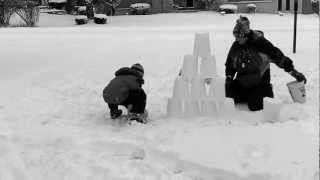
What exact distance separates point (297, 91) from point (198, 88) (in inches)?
50.6

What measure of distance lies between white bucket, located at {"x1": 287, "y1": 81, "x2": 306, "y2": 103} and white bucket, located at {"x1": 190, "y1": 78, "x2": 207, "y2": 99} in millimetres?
1100

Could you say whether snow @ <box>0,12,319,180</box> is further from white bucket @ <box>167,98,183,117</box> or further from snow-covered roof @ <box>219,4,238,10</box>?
snow-covered roof @ <box>219,4,238,10</box>

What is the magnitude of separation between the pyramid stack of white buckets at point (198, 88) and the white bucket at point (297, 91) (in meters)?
0.96

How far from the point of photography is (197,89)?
661cm

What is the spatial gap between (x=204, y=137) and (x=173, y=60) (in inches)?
198

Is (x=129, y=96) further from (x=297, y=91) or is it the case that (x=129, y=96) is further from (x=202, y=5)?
(x=202, y=5)

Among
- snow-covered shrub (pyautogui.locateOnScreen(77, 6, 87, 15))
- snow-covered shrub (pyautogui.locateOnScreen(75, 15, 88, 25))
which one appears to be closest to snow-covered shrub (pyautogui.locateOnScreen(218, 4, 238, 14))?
snow-covered shrub (pyautogui.locateOnScreen(77, 6, 87, 15))

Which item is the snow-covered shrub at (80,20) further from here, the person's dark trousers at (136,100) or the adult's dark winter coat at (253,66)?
the person's dark trousers at (136,100)

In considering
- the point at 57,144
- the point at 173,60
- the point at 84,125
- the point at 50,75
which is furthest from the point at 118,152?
the point at 173,60

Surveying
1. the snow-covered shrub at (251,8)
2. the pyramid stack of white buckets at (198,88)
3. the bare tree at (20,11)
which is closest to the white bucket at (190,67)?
the pyramid stack of white buckets at (198,88)

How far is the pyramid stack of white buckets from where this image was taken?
6543 millimetres

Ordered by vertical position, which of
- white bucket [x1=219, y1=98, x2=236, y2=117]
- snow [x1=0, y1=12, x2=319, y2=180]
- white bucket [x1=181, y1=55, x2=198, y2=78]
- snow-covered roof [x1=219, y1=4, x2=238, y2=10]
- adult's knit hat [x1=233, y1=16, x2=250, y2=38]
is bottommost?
snow [x1=0, y1=12, x2=319, y2=180]

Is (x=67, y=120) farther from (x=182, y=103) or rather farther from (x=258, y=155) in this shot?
(x=258, y=155)

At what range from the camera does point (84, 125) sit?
21.6 ft
